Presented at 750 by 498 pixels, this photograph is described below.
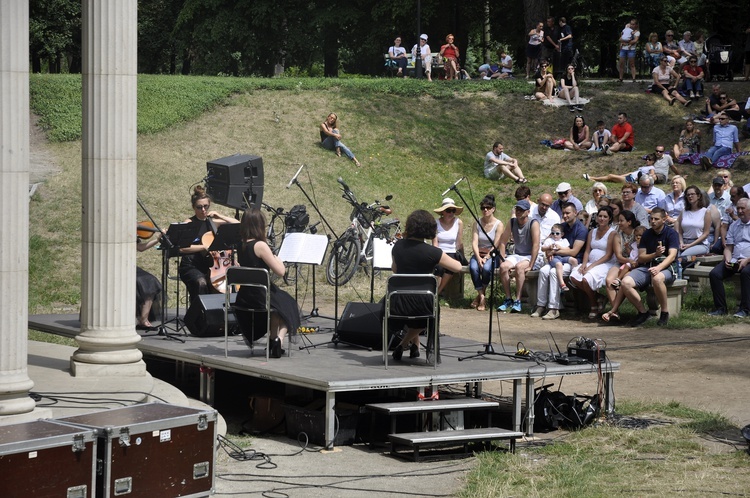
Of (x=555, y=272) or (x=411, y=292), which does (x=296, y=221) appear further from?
(x=411, y=292)

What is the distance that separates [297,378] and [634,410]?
3.46 meters

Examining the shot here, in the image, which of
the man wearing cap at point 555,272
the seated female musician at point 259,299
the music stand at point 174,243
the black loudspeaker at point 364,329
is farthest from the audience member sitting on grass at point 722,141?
the seated female musician at point 259,299

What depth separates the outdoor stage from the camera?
10188 mm

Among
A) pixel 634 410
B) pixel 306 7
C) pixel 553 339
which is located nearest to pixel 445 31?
pixel 306 7

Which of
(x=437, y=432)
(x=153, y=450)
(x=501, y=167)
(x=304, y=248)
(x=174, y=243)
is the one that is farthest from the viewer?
(x=501, y=167)

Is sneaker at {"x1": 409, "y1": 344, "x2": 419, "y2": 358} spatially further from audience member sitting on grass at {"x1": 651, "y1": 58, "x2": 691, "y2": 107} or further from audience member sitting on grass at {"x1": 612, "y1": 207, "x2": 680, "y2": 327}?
audience member sitting on grass at {"x1": 651, "y1": 58, "x2": 691, "y2": 107}

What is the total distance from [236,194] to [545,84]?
15.4 meters

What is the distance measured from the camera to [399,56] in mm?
34844

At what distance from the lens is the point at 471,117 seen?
3030 centimetres

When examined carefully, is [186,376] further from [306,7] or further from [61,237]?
[306,7]

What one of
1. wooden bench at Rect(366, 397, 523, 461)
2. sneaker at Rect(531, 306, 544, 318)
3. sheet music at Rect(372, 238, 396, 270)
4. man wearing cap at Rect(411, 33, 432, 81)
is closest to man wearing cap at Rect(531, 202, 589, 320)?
sneaker at Rect(531, 306, 544, 318)

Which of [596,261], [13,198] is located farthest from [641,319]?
[13,198]

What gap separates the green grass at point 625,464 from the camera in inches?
339

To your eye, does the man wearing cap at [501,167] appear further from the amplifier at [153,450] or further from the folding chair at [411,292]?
the amplifier at [153,450]
